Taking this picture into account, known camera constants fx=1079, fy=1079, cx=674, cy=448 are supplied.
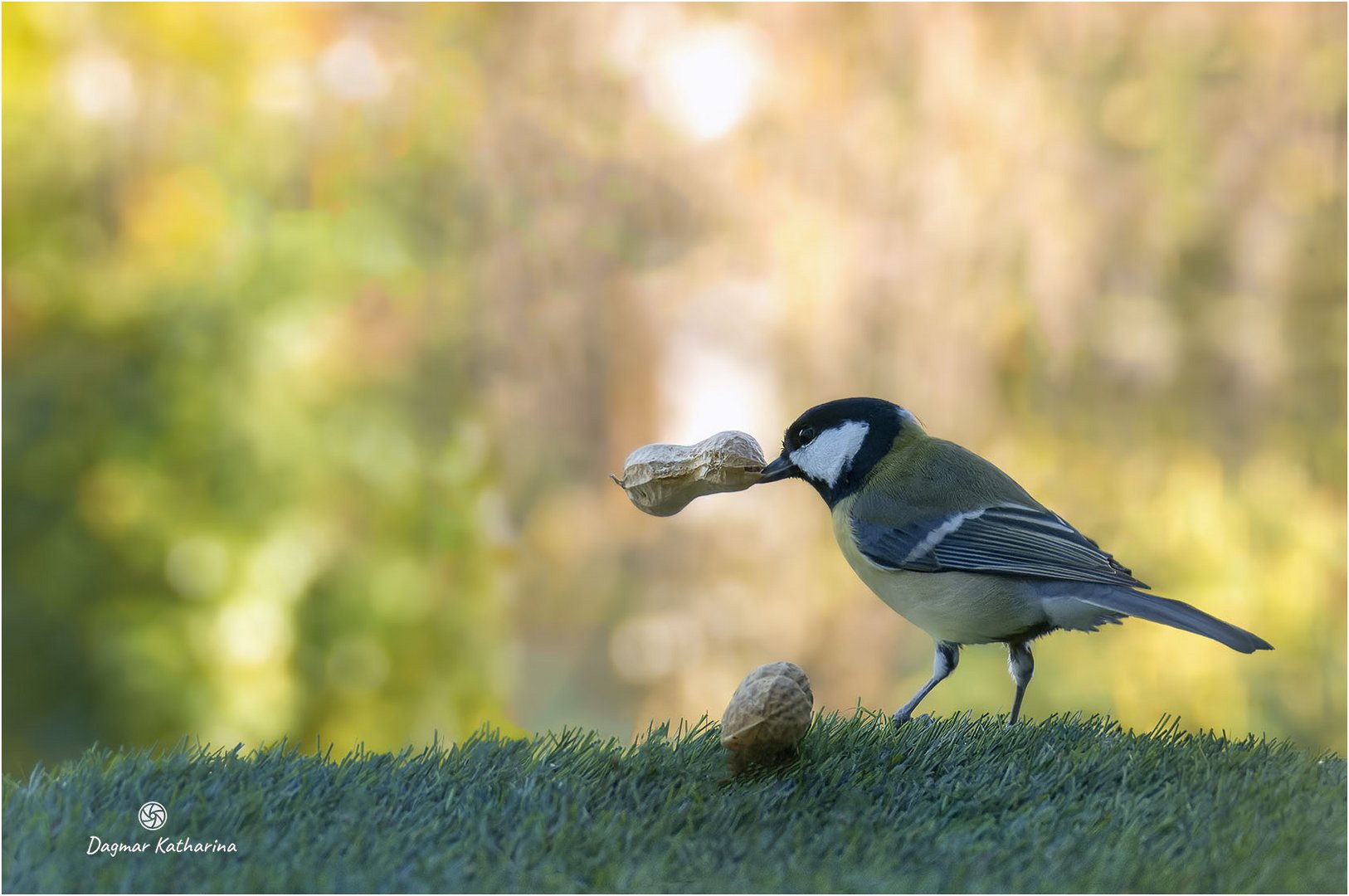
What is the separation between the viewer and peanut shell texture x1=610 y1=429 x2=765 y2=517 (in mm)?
1918

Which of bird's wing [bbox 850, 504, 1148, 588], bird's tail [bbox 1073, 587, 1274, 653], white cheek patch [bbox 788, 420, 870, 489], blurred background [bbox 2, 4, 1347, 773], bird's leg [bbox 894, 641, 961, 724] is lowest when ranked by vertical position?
bird's tail [bbox 1073, 587, 1274, 653]

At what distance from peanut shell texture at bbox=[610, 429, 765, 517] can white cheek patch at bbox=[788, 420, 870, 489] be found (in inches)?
4.1

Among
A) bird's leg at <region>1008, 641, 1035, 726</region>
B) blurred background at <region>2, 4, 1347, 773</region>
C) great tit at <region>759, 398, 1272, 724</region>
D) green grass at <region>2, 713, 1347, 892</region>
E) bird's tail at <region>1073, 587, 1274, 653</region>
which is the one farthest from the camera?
blurred background at <region>2, 4, 1347, 773</region>

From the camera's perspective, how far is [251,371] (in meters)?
3.27

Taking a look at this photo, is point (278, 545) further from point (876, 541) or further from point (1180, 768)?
point (1180, 768)

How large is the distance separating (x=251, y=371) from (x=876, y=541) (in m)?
2.15

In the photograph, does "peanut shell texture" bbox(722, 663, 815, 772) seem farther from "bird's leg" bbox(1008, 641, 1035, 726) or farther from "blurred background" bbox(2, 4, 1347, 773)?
"blurred background" bbox(2, 4, 1347, 773)

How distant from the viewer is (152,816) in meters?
1.48

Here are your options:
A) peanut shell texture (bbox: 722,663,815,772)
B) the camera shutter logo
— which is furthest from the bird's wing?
the camera shutter logo

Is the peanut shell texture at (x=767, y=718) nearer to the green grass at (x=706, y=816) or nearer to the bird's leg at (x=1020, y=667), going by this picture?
the green grass at (x=706, y=816)

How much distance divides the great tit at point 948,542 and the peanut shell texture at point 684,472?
69mm

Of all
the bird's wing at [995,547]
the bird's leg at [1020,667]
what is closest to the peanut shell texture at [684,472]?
the bird's wing at [995,547]

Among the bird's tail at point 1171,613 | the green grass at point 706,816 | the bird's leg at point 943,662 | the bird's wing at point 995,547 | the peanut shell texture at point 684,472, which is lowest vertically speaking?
the green grass at point 706,816

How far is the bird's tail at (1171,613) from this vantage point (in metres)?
1.53
